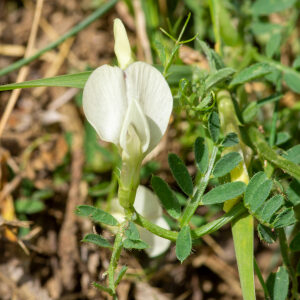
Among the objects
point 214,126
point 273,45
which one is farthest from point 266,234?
point 273,45

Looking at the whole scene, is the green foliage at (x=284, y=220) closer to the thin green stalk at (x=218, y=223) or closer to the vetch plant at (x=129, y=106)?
the thin green stalk at (x=218, y=223)

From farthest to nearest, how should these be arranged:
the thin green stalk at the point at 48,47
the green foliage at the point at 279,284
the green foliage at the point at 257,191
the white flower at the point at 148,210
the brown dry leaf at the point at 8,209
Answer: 1. the brown dry leaf at the point at 8,209
2. the thin green stalk at the point at 48,47
3. the white flower at the point at 148,210
4. the green foliage at the point at 279,284
5. the green foliage at the point at 257,191

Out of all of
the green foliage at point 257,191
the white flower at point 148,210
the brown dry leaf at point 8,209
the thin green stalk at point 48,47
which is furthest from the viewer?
the brown dry leaf at point 8,209

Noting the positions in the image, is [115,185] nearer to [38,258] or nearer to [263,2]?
[38,258]

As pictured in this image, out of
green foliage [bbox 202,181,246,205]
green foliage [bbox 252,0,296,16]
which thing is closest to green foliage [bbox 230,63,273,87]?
green foliage [bbox 202,181,246,205]

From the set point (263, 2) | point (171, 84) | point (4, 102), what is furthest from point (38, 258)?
point (263, 2)

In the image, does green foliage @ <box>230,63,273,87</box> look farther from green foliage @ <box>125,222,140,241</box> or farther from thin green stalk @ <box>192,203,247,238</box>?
green foliage @ <box>125,222,140,241</box>

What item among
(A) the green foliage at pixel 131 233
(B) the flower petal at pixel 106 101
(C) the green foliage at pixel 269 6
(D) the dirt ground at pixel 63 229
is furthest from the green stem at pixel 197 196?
(C) the green foliage at pixel 269 6
